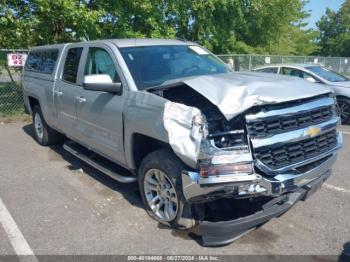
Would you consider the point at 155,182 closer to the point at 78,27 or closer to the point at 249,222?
the point at 249,222

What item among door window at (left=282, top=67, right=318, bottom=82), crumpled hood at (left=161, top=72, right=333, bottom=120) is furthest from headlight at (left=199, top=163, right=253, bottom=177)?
door window at (left=282, top=67, right=318, bottom=82)

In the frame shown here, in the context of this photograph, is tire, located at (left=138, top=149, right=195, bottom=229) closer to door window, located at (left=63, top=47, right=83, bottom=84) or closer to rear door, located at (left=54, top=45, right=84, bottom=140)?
rear door, located at (left=54, top=45, right=84, bottom=140)

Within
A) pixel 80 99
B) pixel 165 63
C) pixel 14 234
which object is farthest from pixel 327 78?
pixel 14 234

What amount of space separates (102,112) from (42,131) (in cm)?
343

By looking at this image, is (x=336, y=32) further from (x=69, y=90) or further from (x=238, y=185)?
(x=238, y=185)

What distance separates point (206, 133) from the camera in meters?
3.43

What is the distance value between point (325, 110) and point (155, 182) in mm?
1996

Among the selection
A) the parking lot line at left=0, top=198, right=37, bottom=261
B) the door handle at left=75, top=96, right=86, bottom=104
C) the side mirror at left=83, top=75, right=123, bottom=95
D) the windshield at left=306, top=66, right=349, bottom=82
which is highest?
the side mirror at left=83, top=75, right=123, bottom=95

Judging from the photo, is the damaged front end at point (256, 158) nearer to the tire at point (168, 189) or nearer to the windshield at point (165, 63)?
the tire at point (168, 189)

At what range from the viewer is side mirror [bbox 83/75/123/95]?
446cm

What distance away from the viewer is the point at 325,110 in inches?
166

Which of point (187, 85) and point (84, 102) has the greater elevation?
point (187, 85)

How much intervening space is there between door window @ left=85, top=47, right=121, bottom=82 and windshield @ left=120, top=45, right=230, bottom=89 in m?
0.22

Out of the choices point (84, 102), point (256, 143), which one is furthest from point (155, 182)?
point (84, 102)
